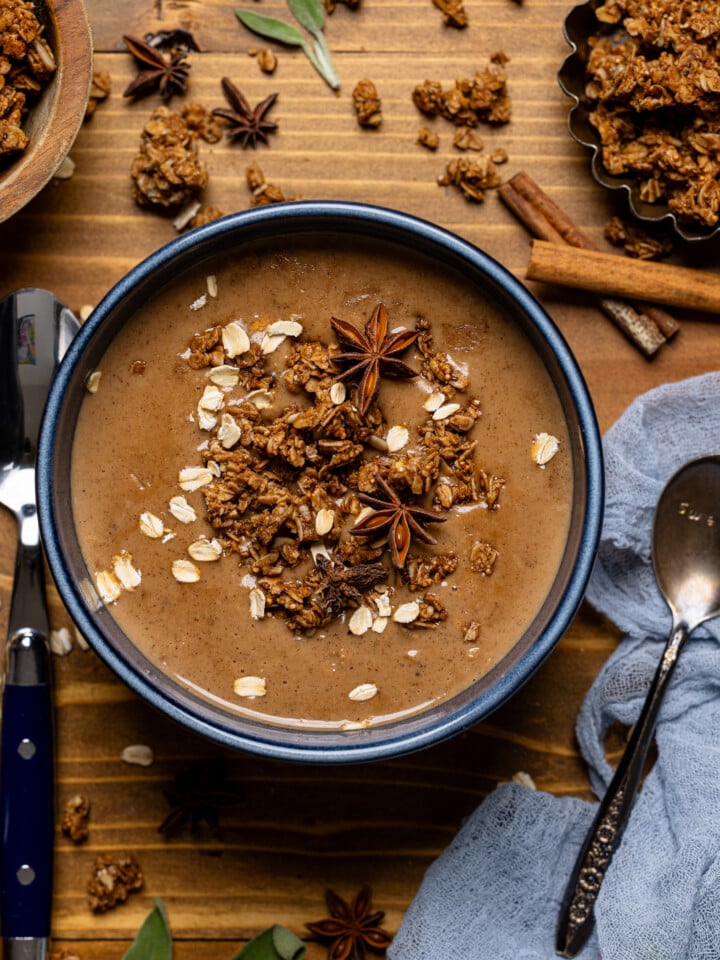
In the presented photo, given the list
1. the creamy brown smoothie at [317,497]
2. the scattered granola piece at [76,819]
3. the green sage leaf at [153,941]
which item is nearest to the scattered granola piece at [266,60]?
the creamy brown smoothie at [317,497]

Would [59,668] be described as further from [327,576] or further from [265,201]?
[265,201]

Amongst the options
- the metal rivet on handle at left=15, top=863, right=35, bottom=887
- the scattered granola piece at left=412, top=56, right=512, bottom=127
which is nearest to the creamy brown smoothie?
A: the scattered granola piece at left=412, top=56, right=512, bottom=127

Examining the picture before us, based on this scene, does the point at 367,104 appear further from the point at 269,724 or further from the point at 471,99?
the point at 269,724

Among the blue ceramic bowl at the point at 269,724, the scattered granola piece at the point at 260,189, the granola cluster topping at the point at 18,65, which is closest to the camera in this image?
the blue ceramic bowl at the point at 269,724

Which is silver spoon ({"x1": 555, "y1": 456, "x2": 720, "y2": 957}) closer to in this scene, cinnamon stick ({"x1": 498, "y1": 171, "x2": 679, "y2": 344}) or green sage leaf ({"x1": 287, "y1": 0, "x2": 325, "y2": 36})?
cinnamon stick ({"x1": 498, "y1": 171, "x2": 679, "y2": 344})

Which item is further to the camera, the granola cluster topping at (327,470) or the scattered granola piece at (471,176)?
the scattered granola piece at (471,176)

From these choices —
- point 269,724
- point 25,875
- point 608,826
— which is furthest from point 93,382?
point 608,826

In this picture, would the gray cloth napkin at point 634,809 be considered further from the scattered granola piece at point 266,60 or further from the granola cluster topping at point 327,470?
the scattered granola piece at point 266,60

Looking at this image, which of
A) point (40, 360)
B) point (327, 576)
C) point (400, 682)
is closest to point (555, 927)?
point (400, 682)
